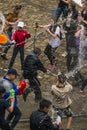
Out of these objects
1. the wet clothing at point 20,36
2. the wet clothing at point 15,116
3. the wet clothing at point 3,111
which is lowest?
the wet clothing at point 15,116

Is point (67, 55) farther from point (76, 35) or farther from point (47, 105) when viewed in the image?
point (47, 105)

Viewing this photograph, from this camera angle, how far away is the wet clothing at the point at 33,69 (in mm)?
12102

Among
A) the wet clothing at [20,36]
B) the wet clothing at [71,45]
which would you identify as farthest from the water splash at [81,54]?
the wet clothing at [20,36]

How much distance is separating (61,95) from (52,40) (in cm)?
374

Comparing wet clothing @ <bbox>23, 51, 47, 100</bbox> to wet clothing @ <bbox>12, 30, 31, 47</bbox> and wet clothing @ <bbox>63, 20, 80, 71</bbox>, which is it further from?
wet clothing @ <bbox>63, 20, 80, 71</bbox>

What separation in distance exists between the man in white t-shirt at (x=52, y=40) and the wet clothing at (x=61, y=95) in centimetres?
330

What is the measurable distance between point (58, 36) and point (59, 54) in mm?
1794

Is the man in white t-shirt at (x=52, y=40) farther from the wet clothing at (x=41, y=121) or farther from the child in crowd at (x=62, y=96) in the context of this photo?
the wet clothing at (x=41, y=121)

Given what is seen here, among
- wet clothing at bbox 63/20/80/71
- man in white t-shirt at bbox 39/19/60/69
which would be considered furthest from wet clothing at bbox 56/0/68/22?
man in white t-shirt at bbox 39/19/60/69

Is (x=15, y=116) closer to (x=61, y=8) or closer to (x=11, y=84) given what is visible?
(x=11, y=84)

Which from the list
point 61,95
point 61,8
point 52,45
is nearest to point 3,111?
point 61,95

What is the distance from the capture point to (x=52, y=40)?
13.9 m

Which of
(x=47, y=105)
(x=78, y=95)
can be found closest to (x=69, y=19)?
(x=78, y=95)

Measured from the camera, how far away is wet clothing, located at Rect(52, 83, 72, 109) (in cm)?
1046
